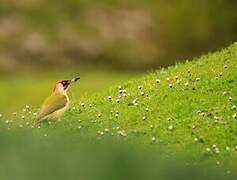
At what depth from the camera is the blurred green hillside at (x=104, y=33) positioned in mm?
19438

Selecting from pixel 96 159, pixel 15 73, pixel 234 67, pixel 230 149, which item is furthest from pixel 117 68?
pixel 96 159

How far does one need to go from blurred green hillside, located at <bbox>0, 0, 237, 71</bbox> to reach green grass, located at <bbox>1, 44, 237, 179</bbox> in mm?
5672

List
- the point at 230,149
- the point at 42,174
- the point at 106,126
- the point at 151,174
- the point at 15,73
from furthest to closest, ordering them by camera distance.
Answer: the point at 15,73 → the point at 106,126 → the point at 230,149 → the point at 151,174 → the point at 42,174

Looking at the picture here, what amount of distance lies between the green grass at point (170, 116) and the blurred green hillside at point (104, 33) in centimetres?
567

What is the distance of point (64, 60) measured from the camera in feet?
64.1

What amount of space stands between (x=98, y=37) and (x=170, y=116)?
336 inches

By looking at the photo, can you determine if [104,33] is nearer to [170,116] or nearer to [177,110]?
[177,110]

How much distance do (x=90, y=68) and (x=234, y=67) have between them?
23.1ft

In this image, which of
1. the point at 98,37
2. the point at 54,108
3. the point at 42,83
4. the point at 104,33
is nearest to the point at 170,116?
the point at 54,108

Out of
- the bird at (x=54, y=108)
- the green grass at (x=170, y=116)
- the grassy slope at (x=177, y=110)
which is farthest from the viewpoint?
the bird at (x=54, y=108)

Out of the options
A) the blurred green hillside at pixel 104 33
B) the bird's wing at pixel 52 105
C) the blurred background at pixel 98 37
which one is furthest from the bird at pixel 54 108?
the blurred green hillside at pixel 104 33

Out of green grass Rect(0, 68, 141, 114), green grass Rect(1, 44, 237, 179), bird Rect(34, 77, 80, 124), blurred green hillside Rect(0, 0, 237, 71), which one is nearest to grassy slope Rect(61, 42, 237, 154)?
green grass Rect(1, 44, 237, 179)

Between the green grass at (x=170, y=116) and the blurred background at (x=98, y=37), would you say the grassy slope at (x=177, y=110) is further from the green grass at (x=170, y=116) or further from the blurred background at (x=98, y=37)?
the blurred background at (x=98, y=37)

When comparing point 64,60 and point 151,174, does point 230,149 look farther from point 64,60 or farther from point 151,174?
point 64,60
